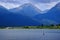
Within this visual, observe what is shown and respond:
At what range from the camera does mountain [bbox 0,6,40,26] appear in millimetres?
12695

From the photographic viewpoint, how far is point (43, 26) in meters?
12.8

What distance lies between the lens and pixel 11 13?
12836mm

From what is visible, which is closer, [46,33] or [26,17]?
[26,17]

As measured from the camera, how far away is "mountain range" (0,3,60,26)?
1275cm

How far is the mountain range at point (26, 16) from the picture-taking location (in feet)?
41.8

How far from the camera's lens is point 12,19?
1295 cm

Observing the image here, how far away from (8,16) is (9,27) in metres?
0.49

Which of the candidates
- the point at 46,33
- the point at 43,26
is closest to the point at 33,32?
the point at 46,33

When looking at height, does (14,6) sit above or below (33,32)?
above

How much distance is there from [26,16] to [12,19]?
25.5 inches

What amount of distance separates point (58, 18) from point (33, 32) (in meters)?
2.70

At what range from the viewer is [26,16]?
42.1ft

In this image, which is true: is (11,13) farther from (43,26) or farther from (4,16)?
(43,26)

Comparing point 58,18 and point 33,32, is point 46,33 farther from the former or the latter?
point 58,18
